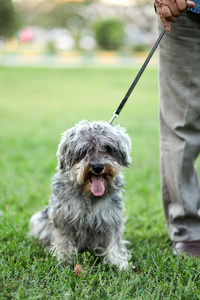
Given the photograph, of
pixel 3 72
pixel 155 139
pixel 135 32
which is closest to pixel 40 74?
pixel 3 72

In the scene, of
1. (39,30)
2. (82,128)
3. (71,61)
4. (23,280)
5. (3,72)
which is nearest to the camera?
(23,280)

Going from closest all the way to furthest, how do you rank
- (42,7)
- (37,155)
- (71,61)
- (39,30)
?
(37,155) → (71,61) → (42,7) → (39,30)

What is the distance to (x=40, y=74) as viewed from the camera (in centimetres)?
2200

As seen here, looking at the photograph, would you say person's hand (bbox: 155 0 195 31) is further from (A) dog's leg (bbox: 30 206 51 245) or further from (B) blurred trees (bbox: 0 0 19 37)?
(B) blurred trees (bbox: 0 0 19 37)

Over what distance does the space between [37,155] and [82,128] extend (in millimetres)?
3657

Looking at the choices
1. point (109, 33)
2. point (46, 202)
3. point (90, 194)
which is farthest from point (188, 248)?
point (109, 33)

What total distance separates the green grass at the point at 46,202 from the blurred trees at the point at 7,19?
71.5 ft

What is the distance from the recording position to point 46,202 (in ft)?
16.3

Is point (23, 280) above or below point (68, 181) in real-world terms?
below

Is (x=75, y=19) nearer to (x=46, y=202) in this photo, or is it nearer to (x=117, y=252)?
(x=46, y=202)

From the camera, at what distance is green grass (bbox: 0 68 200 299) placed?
115 inches

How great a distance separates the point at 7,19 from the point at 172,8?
105 ft

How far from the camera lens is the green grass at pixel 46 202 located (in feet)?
9.55

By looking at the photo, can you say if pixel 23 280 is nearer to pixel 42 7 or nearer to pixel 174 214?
pixel 174 214
